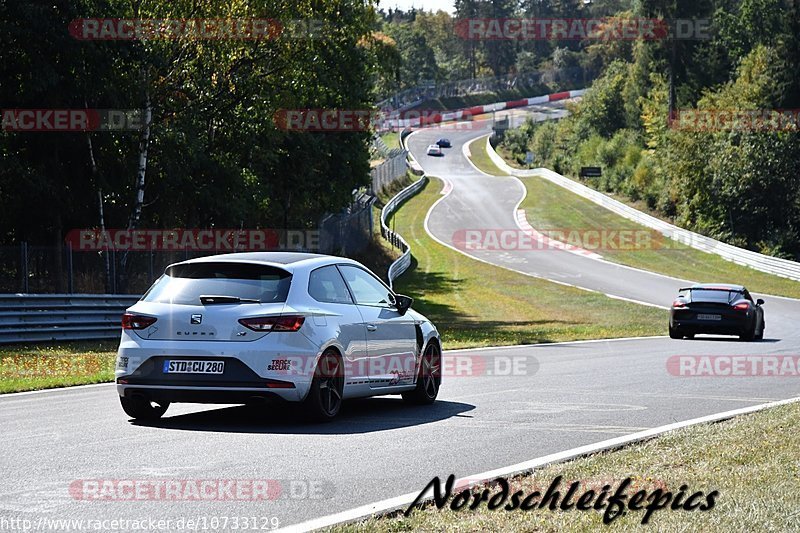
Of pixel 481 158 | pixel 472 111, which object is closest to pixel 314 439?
pixel 481 158

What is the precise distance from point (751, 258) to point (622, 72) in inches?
2815

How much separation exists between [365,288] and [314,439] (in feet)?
8.93

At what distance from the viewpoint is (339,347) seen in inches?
449

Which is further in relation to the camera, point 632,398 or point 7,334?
point 7,334

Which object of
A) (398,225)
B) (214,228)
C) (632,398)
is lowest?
(398,225)

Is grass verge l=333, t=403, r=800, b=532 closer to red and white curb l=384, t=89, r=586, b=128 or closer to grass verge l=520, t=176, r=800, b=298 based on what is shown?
grass verge l=520, t=176, r=800, b=298

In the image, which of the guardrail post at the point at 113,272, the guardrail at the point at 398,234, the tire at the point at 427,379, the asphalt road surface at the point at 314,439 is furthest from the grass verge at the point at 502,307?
the tire at the point at 427,379

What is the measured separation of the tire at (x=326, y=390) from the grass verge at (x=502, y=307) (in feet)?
42.7

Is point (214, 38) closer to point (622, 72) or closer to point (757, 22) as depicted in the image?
point (757, 22)

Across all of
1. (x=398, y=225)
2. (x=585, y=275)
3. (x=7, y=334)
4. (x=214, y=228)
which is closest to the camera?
(x=7, y=334)

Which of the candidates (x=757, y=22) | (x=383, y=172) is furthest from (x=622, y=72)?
(x=383, y=172)

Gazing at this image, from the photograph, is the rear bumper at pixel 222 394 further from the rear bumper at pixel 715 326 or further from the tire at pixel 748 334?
the tire at pixel 748 334

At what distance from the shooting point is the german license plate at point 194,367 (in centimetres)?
1079

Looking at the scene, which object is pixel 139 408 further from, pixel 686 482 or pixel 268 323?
pixel 686 482
